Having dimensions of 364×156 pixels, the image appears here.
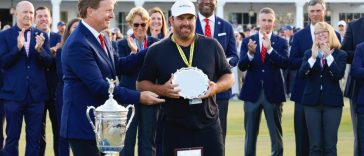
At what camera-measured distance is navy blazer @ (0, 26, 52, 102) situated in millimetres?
10641

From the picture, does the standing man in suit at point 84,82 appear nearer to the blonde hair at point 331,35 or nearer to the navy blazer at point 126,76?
the navy blazer at point 126,76

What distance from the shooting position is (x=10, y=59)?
415 inches

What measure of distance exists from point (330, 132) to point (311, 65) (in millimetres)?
841

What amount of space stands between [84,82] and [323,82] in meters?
4.07

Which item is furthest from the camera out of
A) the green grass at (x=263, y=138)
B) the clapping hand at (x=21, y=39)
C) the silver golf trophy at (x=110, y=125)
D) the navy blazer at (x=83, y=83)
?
the green grass at (x=263, y=138)

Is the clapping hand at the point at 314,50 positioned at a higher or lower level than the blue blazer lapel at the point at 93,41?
lower

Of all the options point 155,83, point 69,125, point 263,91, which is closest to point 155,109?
point 263,91

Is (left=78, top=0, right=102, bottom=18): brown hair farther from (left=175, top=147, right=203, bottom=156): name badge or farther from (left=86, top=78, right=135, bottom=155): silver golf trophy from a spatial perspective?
(left=175, top=147, right=203, bottom=156): name badge

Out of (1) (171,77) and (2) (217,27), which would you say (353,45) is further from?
(1) (171,77)

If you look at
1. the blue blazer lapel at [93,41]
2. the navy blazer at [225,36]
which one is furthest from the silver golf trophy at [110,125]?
the navy blazer at [225,36]

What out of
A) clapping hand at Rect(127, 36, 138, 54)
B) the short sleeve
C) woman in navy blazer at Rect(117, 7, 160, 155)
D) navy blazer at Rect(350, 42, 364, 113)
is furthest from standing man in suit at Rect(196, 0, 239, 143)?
the short sleeve

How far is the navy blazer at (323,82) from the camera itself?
10102 mm

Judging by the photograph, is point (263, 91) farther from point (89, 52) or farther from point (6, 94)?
point (89, 52)

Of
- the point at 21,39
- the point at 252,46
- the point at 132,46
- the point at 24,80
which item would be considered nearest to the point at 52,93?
the point at 24,80
